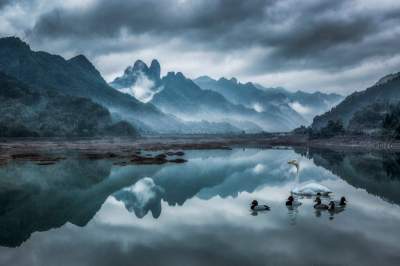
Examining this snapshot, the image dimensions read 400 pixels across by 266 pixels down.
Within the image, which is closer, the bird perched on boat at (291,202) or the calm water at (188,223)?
the calm water at (188,223)

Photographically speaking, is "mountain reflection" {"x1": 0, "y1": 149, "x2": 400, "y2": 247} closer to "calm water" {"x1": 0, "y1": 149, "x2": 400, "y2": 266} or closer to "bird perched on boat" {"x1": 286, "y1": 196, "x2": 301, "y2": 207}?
"calm water" {"x1": 0, "y1": 149, "x2": 400, "y2": 266}

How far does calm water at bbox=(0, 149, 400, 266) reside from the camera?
19344 mm

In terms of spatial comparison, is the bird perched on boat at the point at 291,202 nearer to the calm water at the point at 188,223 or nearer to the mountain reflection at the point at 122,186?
the calm water at the point at 188,223

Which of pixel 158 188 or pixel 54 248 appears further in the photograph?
pixel 158 188

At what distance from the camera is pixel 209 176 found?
57.3m

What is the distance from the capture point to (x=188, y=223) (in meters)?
27.4

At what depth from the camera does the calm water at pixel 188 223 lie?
63.5ft

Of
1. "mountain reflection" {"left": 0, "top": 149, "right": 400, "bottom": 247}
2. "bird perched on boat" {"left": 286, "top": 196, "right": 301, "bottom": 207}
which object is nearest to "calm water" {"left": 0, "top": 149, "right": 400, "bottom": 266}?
"mountain reflection" {"left": 0, "top": 149, "right": 400, "bottom": 247}

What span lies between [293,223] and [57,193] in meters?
29.9

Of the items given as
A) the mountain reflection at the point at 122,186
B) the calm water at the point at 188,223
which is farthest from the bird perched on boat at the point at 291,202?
the mountain reflection at the point at 122,186

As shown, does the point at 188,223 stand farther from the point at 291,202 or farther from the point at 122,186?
the point at 122,186

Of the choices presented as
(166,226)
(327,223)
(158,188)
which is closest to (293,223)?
(327,223)

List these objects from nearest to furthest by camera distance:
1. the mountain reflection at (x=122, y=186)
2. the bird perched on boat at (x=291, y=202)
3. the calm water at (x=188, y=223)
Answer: the calm water at (x=188, y=223)
the mountain reflection at (x=122, y=186)
the bird perched on boat at (x=291, y=202)

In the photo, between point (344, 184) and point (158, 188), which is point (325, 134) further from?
point (158, 188)
